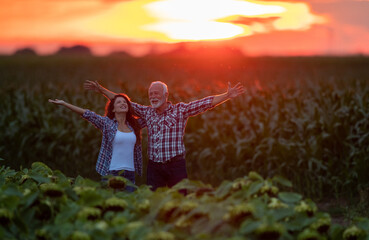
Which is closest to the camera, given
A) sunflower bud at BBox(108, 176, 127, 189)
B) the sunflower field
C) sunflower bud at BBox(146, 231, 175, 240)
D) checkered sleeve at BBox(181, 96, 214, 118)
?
sunflower bud at BBox(146, 231, 175, 240)

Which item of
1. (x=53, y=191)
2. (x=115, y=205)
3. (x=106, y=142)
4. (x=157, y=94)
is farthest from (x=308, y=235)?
(x=106, y=142)

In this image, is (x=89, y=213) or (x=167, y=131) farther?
(x=167, y=131)

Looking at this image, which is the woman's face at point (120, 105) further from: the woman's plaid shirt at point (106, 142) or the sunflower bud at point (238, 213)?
the sunflower bud at point (238, 213)

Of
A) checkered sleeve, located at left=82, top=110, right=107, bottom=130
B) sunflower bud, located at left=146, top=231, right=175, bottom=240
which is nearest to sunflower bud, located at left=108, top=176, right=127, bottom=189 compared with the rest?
sunflower bud, located at left=146, top=231, right=175, bottom=240

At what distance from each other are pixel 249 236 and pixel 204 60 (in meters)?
26.4

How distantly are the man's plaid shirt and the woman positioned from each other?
9.6 inches

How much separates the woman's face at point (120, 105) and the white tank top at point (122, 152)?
249 mm

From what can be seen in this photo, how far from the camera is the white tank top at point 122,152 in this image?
5.77m

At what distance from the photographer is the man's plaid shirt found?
18.5 ft

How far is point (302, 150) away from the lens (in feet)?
30.9

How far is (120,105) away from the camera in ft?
19.1

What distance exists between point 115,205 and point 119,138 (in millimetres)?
3016

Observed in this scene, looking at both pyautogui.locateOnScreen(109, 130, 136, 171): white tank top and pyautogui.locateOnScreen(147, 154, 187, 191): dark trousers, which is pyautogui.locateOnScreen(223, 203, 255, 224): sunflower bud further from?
pyautogui.locateOnScreen(109, 130, 136, 171): white tank top

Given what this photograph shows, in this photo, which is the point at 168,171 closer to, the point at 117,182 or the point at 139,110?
the point at 139,110
